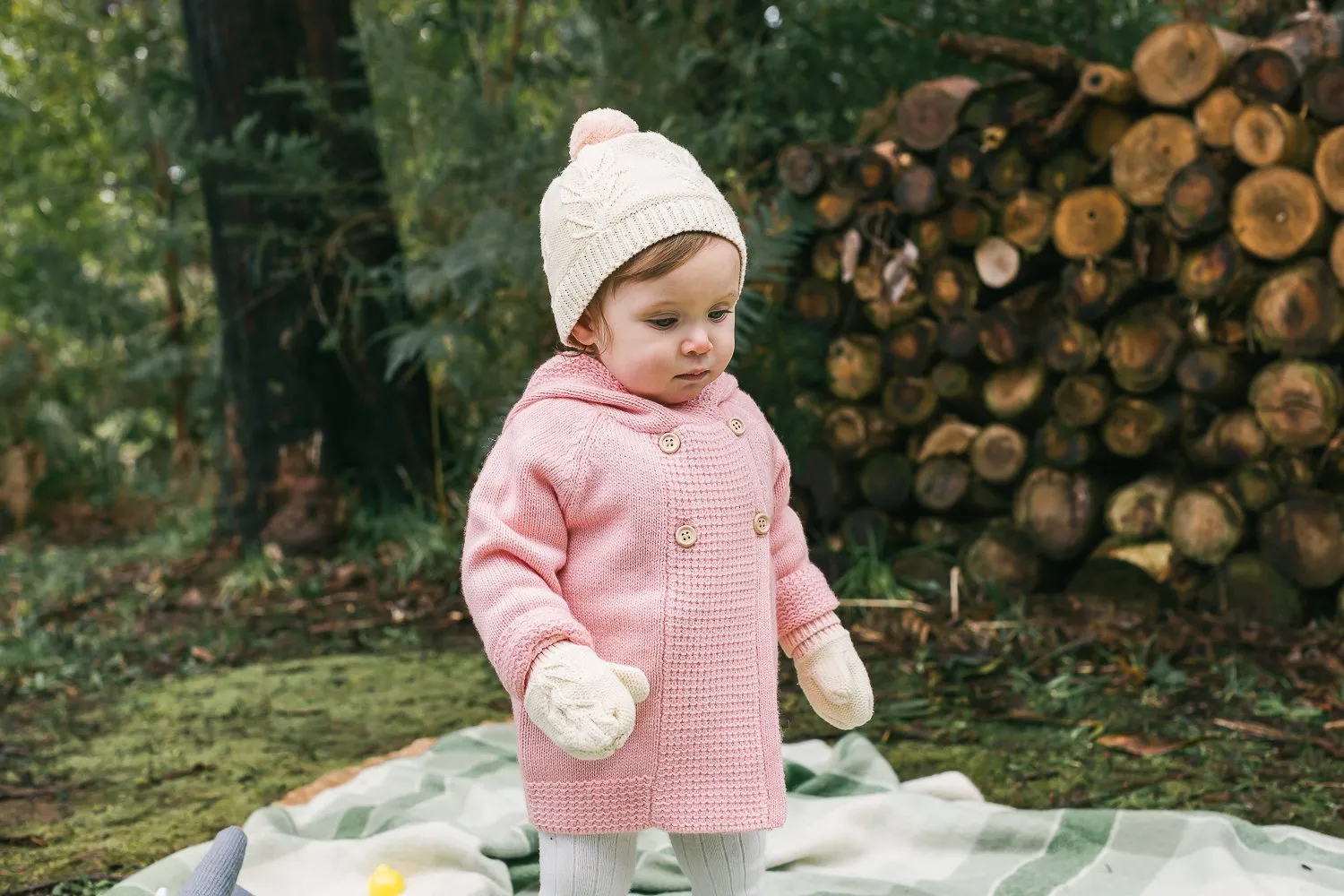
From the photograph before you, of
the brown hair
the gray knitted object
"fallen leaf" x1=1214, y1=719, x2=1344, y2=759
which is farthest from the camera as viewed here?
"fallen leaf" x1=1214, y1=719, x2=1344, y2=759

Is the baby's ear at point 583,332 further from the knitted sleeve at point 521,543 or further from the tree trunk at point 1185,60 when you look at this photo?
the tree trunk at point 1185,60

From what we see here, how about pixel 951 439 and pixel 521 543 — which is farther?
pixel 951 439

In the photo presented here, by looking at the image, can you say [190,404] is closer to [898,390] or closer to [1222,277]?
[898,390]

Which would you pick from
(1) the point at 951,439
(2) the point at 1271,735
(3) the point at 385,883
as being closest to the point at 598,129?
(3) the point at 385,883

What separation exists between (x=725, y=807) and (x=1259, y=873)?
1.27 m

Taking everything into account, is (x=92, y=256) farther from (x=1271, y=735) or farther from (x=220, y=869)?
(x=1271, y=735)

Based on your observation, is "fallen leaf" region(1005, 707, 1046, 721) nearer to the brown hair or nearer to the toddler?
the toddler

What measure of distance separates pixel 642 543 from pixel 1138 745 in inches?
76.9

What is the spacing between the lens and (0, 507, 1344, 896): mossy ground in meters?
2.88

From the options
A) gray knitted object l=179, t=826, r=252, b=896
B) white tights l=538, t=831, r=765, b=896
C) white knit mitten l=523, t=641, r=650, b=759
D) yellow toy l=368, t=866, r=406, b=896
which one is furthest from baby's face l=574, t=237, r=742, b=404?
yellow toy l=368, t=866, r=406, b=896

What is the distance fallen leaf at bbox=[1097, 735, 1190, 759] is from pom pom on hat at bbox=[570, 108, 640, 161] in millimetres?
2151

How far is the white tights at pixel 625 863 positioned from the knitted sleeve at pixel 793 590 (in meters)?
0.33

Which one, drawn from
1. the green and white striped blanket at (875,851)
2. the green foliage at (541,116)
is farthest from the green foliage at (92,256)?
the green and white striped blanket at (875,851)

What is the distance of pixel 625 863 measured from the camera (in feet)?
6.05
